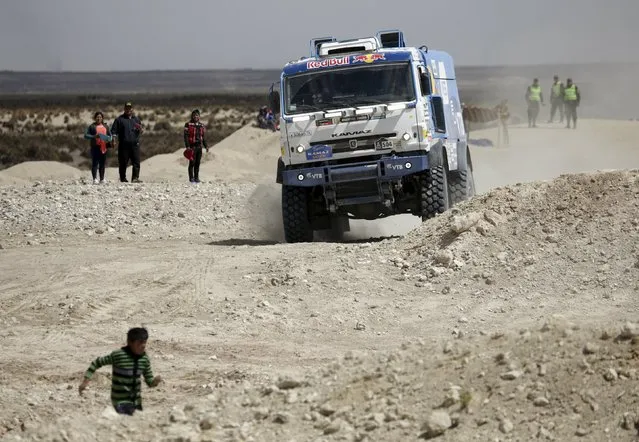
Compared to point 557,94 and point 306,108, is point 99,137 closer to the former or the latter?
point 306,108

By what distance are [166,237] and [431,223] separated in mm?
5349

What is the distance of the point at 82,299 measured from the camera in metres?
13.1

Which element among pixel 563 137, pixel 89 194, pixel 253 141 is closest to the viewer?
pixel 89 194

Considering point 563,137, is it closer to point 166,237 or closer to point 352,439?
point 166,237

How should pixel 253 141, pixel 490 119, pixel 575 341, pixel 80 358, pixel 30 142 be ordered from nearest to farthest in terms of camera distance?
1. pixel 575 341
2. pixel 80 358
3. pixel 253 141
4. pixel 490 119
5. pixel 30 142

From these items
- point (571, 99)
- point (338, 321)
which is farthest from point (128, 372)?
point (571, 99)

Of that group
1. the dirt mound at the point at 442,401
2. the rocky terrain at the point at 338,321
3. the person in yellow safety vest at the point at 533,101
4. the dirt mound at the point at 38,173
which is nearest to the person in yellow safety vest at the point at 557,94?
the person in yellow safety vest at the point at 533,101

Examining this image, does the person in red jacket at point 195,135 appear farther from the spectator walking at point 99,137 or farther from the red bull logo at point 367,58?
the red bull logo at point 367,58

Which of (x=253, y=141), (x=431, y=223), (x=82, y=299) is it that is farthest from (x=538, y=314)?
(x=253, y=141)

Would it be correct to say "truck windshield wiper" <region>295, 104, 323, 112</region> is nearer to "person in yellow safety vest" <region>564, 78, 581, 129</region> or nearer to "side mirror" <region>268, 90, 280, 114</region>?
"side mirror" <region>268, 90, 280, 114</region>

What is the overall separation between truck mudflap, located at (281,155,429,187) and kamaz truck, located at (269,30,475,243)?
0.04ft

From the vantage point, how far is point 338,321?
39.7 ft

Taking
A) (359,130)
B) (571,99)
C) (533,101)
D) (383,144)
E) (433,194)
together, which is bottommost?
(533,101)

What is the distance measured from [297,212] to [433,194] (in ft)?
5.93
